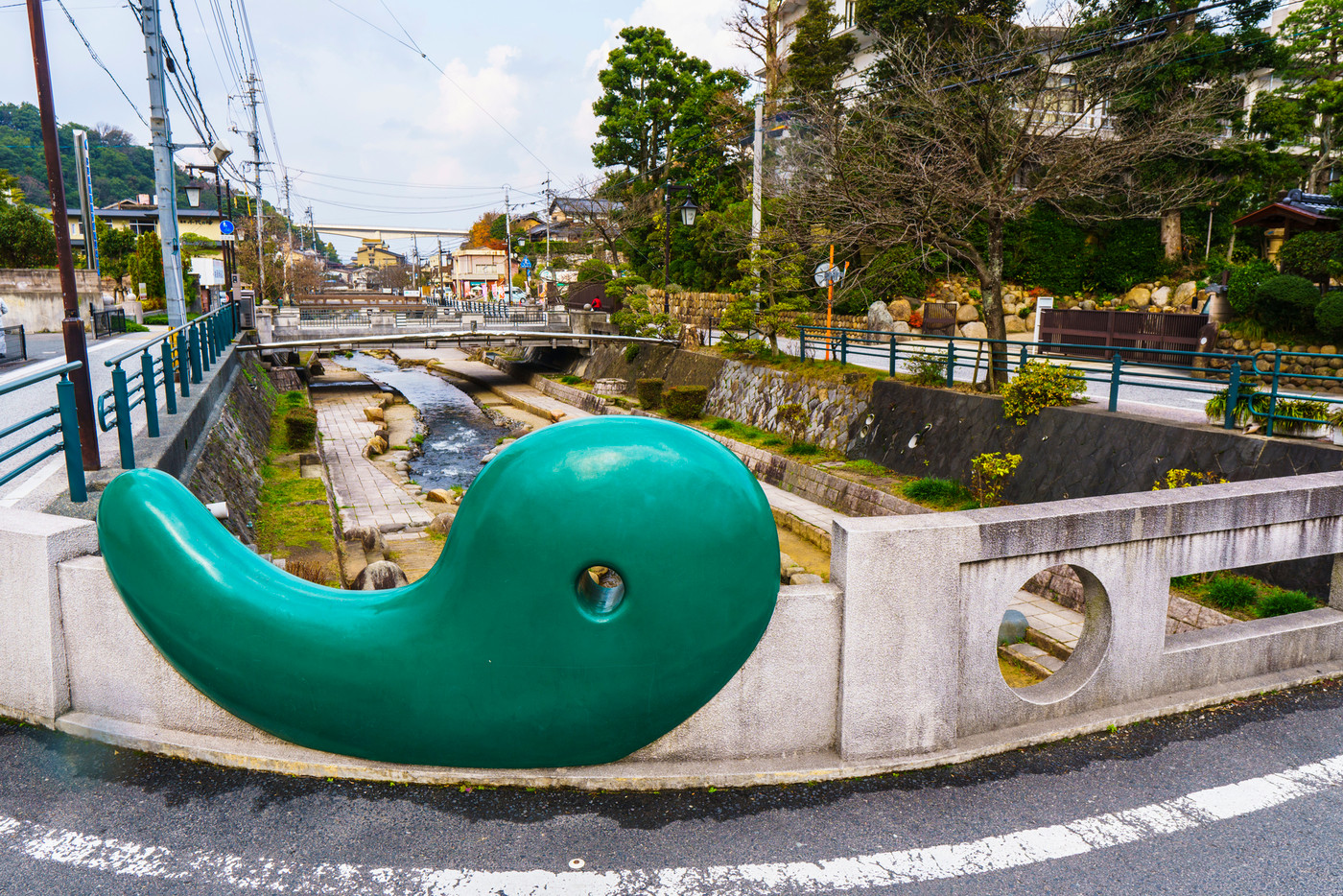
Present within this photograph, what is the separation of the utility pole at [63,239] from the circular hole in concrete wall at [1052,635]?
735 cm

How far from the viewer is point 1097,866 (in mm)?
3264

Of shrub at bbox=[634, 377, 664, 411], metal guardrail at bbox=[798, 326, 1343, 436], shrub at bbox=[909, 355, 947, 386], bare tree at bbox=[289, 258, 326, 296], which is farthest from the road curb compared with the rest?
bare tree at bbox=[289, 258, 326, 296]

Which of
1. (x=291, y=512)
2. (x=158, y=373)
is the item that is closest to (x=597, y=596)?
(x=158, y=373)

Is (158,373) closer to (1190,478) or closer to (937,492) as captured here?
(937,492)

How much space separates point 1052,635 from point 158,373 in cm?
1170

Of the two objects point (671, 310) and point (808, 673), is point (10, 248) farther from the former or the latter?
point (808, 673)

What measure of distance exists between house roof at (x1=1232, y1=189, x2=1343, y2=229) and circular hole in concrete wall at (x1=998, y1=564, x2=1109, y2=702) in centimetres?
1405

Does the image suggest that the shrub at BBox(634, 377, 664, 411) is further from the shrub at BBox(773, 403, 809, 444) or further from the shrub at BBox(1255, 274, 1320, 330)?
the shrub at BBox(1255, 274, 1320, 330)

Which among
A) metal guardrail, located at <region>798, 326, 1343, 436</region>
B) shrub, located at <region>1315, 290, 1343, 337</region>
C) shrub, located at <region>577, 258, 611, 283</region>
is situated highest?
A: shrub, located at <region>577, 258, 611, 283</region>

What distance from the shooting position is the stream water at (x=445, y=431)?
2230 cm

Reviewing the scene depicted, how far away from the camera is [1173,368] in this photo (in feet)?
57.4

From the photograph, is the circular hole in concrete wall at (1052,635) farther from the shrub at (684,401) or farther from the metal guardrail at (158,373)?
the shrub at (684,401)

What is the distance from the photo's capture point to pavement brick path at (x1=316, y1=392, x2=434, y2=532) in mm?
15297

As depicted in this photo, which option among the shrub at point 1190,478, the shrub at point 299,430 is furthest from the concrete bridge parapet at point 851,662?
the shrub at point 299,430
